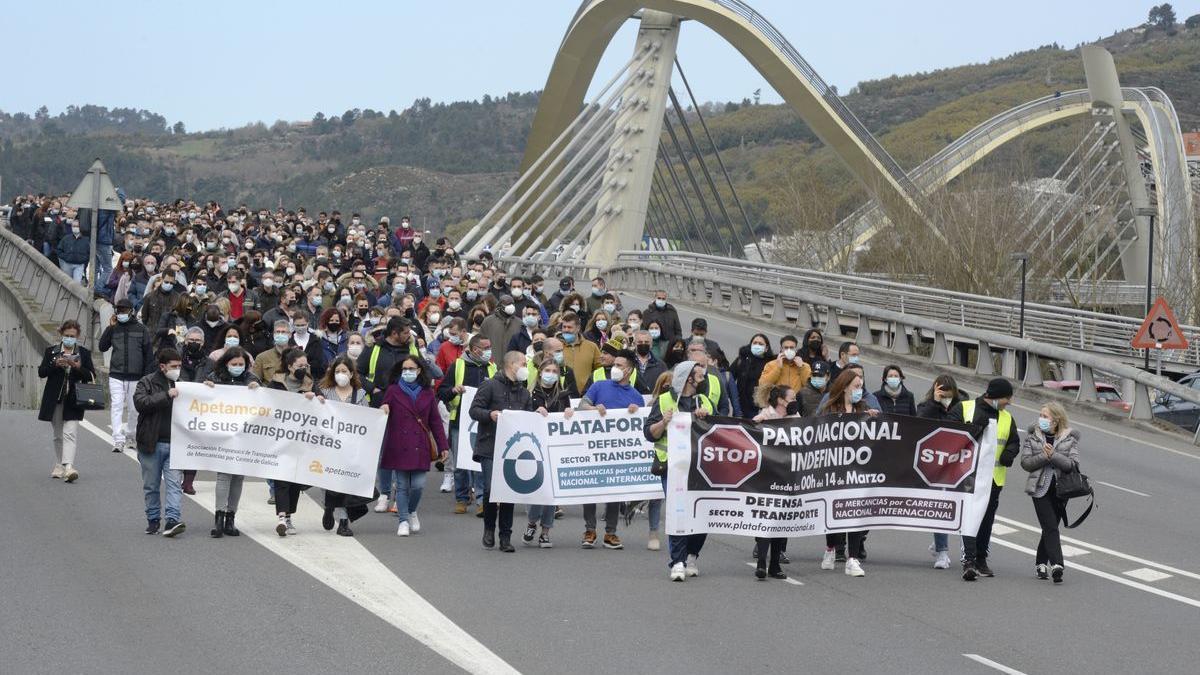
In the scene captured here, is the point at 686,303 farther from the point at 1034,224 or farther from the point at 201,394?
the point at 201,394

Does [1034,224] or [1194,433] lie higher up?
[1034,224]

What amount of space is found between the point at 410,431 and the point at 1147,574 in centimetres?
624

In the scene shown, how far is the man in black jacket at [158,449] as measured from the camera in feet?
44.2

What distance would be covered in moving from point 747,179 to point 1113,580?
424 feet

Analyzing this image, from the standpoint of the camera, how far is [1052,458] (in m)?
12.9

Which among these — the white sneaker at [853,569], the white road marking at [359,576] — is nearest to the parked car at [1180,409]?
the white sneaker at [853,569]

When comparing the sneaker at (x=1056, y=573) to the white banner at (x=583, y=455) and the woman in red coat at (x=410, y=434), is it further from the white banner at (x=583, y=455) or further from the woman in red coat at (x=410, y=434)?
the woman in red coat at (x=410, y=434)

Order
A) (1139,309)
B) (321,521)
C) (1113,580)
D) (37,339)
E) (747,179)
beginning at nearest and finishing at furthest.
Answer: (1113,580), (321,521), (37,339), (1139,309), (747,179)

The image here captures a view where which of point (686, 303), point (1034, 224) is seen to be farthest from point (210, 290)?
point (1034, 224)

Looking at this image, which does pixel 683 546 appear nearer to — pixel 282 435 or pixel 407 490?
pixel 407 490

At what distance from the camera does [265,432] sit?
14.2m

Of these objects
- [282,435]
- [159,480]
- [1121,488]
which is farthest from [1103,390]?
[159,480]

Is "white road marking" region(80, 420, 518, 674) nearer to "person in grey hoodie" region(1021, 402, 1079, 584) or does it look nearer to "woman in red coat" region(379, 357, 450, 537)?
"woman in red coat" region(379, 357, 450, 537)

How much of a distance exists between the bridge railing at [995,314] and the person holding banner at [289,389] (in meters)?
18.7
